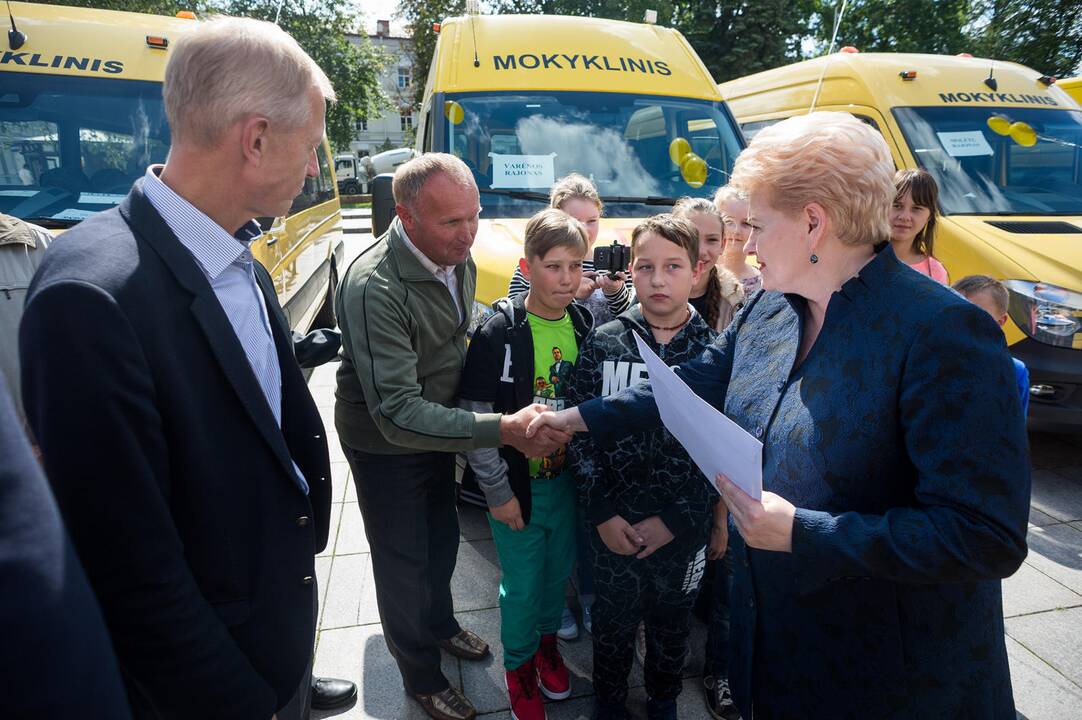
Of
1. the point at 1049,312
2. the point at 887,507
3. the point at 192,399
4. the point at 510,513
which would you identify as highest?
the point at 192,399

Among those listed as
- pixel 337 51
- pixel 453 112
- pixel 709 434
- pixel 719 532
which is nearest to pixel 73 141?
pixel 453 112

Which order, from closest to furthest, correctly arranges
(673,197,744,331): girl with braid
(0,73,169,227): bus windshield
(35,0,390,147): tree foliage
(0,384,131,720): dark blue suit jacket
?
(0,384,131,720): dark blue suit jacket
(673,197,744,331): girl with braid
(0,73,169,227): bus windshield
(35,0,390,147): tree foliage

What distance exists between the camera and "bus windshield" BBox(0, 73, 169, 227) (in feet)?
13.4

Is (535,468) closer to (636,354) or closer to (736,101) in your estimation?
(636,354)

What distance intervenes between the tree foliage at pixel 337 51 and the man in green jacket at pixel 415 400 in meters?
26.3

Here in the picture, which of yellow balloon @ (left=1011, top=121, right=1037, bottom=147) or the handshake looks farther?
yellow balloon @ (left=1011, top=121, right=1037, bottom=147)

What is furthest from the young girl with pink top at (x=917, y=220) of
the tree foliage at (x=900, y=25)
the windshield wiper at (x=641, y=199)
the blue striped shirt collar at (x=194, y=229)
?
the tree foliage at (x=900, y=25)

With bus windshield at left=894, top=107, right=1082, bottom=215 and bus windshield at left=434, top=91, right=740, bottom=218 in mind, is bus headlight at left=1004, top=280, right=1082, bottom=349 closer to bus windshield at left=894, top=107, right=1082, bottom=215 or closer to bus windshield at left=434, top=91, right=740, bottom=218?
bus windshield at left=894, top=107, right=1082, bottom=215

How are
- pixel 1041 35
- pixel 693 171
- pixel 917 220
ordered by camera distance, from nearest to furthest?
pixel 917 220
pixel 693 171
pixel 1041 35

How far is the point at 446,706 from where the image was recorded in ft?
8.05

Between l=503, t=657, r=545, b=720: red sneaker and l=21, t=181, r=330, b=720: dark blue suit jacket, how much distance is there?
1263 mm

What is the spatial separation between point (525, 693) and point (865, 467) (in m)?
1.72

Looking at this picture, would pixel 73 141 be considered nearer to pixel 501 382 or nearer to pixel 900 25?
pixel 501 382

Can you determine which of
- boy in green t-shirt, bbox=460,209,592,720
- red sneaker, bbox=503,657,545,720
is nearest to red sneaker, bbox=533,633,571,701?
boy in green t-shirt, bbox=460,209,592,720
